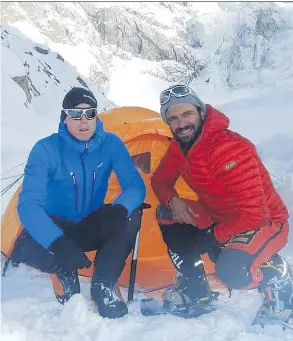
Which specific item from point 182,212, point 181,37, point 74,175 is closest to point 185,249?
point 182,212

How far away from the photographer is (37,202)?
10.8 ft

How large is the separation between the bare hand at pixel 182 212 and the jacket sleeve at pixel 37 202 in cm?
86

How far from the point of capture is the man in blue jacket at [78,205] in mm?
3211

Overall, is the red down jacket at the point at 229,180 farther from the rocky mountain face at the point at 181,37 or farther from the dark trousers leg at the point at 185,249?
the rocky mountain face at the point at 181,37

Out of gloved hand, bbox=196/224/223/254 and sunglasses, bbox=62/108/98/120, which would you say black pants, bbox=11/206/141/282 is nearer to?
gloved hand, bbox=196/224/223/254

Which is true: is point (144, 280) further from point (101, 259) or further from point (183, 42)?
point (183, 42)

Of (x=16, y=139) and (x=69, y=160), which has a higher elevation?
(x=69, y=160)

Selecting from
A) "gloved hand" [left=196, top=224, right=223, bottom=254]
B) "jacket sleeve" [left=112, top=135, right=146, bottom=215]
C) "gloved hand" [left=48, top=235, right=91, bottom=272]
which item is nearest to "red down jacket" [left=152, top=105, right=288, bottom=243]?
"gloved hand" [left=196, top=224, right=223, bottom=254]

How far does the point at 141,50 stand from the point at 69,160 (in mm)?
158940

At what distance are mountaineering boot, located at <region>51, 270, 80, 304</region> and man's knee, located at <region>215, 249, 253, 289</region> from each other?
43.6 inches

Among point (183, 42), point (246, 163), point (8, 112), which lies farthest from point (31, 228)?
point (183, 42)

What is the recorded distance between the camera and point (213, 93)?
155m

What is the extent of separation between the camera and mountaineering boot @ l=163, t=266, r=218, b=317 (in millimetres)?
3281

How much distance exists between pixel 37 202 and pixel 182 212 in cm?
105
